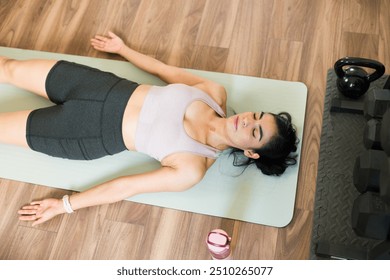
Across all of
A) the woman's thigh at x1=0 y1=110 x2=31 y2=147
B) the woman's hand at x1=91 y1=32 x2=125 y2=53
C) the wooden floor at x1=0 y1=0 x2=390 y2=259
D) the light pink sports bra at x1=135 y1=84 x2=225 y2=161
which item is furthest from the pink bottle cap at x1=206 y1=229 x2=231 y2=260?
the woman's hand at x1=91 y1=32 x2=125 y2=53

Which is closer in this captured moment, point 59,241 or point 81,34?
point 59,241

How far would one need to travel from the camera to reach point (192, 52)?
1.90 meters

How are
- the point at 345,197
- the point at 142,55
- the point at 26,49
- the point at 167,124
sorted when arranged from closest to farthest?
the point at 167,124, the point at 345,197, the point at 142,55, the point at 26,49

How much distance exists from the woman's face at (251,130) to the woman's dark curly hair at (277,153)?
0.8 inches

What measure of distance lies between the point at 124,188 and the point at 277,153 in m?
0.58

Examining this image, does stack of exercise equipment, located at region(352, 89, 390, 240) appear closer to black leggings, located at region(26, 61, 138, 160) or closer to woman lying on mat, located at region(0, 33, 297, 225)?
woman lying on mat, located at region(0, 33, 297, 225)

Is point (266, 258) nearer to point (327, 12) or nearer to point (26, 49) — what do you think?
point (327, 12)

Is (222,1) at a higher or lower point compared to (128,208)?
higher

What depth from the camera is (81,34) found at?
1.97 m

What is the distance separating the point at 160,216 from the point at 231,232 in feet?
0.95

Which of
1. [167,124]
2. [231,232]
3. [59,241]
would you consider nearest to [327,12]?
[167,124]

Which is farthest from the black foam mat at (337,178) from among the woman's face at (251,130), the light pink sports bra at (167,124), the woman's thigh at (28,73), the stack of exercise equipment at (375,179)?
the woman's thigh at (28,73)

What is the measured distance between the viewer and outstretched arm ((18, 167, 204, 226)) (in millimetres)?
1435

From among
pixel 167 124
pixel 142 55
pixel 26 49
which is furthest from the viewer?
pixel 26 49
